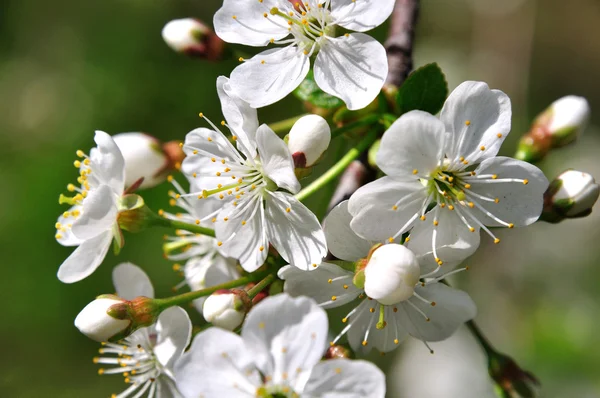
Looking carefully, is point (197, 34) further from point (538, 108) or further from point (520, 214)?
point (538, 108)

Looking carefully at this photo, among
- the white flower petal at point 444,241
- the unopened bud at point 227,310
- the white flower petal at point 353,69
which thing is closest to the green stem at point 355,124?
the white flower petal at point 353,69

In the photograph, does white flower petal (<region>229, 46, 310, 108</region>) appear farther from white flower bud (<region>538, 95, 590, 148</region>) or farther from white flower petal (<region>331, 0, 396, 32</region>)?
white flower bud (<region>538, 95, 590, 148</region>)

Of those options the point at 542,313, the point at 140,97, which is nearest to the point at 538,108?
the point at 542,313

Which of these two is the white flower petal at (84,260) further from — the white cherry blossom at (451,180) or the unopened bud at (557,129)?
the unopened bud at (557,129)

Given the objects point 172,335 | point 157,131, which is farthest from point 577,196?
point 157,131

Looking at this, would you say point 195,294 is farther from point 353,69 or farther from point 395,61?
point 395,61

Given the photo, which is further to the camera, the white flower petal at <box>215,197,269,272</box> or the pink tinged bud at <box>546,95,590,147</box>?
the pink tinged bud at <box>546,95,590,147</box>

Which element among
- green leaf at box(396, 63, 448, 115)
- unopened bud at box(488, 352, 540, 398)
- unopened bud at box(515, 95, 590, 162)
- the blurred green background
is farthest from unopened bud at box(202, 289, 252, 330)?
the blurred green background
